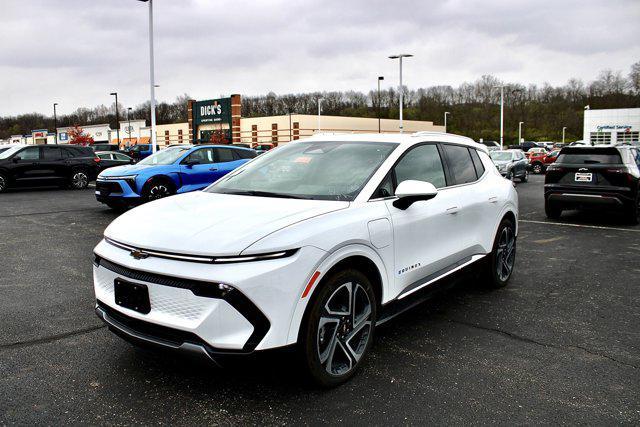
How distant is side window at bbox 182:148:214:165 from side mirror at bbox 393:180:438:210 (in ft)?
33.6

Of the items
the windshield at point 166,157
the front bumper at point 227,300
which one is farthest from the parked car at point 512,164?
the front bumper at point 227,300

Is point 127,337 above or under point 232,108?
under

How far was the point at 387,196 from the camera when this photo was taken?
3.88m

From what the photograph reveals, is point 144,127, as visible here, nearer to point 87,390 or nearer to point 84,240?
point 84,240

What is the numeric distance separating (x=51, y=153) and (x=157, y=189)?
9.46m

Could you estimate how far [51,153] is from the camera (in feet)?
63.9

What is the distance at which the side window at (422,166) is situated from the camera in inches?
165

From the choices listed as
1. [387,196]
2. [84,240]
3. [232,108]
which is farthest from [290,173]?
[232,108]

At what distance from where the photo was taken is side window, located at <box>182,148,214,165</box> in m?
13.4

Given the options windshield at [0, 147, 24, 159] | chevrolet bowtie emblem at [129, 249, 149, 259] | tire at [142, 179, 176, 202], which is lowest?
tire at [142, 179, 176, 202]

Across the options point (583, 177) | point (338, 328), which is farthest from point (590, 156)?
point (338, 328)

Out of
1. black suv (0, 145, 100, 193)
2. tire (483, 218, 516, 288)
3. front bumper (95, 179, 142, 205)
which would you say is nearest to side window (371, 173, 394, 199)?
tire (483, 218, 516, 288)

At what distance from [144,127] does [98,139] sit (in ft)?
59.6

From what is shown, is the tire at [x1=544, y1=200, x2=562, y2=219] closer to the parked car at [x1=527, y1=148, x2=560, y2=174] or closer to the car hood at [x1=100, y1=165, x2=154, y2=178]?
the car hood at [x1=100, y1=165, x2=154, y2=178]
